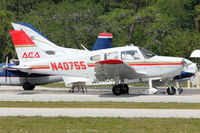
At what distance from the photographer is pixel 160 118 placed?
11.3 meters

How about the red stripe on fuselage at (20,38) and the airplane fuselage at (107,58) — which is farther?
the red stripe on fuselage at (20,38)

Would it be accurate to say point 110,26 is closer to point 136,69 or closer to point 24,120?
point 136,69

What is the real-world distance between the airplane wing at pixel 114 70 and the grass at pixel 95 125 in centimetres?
681

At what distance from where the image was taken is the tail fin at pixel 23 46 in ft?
71.1

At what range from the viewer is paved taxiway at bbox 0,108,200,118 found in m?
11.9

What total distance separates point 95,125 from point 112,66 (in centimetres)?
801

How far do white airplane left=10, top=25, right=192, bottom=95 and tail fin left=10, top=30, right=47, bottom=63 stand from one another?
197mm

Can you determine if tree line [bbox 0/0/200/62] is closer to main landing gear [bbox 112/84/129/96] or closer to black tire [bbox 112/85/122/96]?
main landing gear [bbox 112/84/129/96]

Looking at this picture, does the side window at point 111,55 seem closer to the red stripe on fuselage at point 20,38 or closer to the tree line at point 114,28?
the red stripe on fuselage at point 20,38

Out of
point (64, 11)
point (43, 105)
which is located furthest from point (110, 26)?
point (43, 105)

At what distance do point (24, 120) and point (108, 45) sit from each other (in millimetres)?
15825

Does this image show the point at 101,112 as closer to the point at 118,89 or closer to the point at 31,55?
the point at 118,89

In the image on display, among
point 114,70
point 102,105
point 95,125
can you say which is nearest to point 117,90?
point 114,70

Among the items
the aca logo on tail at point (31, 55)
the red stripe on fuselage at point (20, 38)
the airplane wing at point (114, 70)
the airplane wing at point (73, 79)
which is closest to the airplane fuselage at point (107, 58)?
the airplane wing at point (73, 79)
